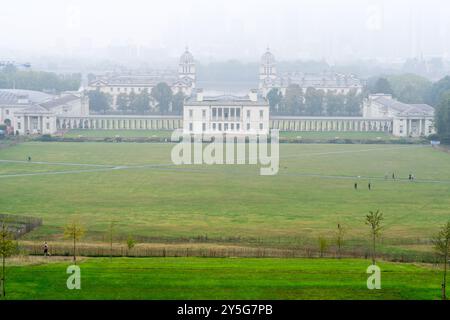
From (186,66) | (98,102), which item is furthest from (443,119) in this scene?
(186,66)

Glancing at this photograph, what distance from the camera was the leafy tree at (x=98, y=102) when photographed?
8931cm

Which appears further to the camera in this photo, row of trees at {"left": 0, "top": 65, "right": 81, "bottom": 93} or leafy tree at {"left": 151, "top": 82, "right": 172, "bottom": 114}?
row of trees at {"left": 0, "top": 65, "right": 81, "bottom": 93}

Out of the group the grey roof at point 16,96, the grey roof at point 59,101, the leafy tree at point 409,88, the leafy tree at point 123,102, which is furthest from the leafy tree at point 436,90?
the grey roof at point 16,96

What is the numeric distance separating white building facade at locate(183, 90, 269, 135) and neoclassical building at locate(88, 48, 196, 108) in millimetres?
16372

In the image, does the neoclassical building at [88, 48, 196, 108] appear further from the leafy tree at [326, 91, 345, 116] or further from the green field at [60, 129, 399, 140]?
the green field at [60, 129, 399, 140]

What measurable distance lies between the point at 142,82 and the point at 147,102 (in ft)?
52.8

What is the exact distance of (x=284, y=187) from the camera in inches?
1495

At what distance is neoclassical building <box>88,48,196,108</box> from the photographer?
9931cm

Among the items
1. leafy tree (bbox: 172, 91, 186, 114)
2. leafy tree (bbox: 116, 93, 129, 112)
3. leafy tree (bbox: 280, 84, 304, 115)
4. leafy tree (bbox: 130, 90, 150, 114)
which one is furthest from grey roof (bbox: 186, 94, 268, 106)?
leafy tree (bbox: 116, 93, 129, 112)

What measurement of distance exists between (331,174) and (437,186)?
230 inches

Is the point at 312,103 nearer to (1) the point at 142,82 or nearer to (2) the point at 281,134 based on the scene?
(2) the point at 281,134

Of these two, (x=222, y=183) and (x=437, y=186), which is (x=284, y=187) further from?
(x=437, y=186)

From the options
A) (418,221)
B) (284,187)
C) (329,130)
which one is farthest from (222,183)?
(329,130)

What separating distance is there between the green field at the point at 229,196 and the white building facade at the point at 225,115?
25.5m
